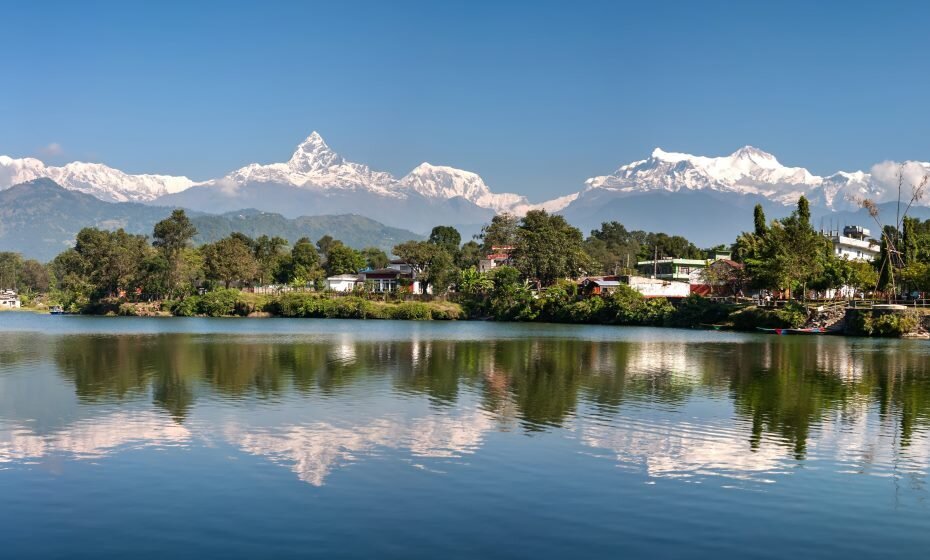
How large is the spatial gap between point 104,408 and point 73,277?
106 meters

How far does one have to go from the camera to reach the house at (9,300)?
156 meters

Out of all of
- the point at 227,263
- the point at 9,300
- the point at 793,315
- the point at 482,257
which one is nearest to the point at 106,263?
the point at 227,263

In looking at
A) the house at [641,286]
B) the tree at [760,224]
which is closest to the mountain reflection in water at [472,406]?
the tree at [760,224]

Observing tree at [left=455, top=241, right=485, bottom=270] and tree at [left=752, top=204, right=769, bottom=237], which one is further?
tree at [left=455, top=241, right=485, bottom=270]

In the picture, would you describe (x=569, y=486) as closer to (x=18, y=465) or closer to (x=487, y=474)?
(x=487, y=474)

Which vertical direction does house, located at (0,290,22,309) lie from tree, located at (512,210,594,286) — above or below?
below

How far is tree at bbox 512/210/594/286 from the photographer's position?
10606 cm

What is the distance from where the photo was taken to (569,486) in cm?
1761

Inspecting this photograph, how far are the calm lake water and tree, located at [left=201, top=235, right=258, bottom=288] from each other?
7713cm

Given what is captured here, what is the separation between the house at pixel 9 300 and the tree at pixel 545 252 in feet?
338

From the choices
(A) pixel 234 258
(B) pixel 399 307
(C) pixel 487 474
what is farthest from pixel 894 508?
(A) pixel 234 258

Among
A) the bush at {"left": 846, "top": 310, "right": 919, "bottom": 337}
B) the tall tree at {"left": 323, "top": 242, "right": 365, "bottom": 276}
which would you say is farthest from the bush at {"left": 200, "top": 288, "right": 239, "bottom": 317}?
the bush at {"left": 846, "top": 310, "right": 919, "bottom": 337}

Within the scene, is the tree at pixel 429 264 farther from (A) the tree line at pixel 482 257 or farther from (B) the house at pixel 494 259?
(B) the house at pixel 494 259

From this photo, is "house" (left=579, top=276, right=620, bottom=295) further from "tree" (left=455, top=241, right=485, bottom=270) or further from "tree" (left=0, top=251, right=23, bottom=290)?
"tree" (left=0, top=251, right=23, bottom=290)
